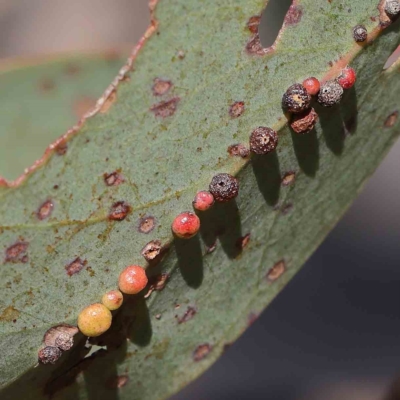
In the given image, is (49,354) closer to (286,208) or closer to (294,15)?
(286,208)

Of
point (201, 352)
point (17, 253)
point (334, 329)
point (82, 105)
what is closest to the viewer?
point (17, 253)

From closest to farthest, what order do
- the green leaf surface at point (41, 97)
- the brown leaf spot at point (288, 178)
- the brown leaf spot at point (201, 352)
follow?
the brown leaf spot at point (288, 178) → the brown leaf spot at point (201, 352) → the green leaf surface at point (41, 97)

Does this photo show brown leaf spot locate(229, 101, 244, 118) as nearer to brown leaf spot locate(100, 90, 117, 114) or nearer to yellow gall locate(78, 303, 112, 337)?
brown leaf spot locate(100, 90, 117, 114)

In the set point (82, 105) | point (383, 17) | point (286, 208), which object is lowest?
point (286, 208)

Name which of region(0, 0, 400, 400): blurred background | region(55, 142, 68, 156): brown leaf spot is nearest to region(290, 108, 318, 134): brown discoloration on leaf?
region(55, 142, 68, 156): brown leaf spot

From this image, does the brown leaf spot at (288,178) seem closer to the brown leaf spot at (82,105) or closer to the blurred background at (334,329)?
the brown leaf spot at (82,105)

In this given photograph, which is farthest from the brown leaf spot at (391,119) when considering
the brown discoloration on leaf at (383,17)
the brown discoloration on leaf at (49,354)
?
the brown discoloration on leaf at (49,354)

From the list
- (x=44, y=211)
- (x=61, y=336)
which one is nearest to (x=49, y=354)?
(x=61, y=336)
